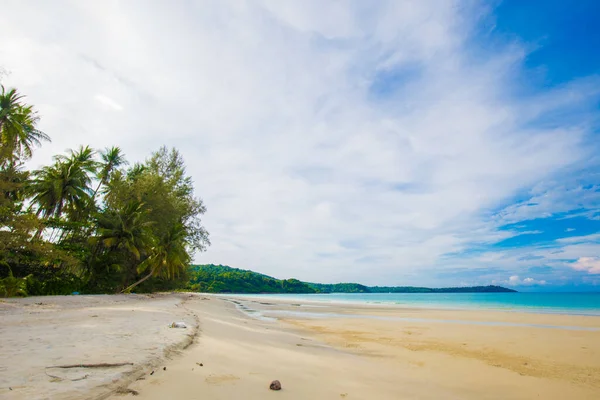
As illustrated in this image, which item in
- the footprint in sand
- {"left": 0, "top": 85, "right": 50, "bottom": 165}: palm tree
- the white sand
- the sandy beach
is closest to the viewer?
the white sand

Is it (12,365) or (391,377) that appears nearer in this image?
(12,365)

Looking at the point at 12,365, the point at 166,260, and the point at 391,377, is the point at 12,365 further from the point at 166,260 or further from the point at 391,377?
the point at 166,260

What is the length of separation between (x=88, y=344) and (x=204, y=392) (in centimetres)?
261

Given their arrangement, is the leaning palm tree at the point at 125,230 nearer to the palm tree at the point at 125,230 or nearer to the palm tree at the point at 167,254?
the palm tree at the point at 125,230

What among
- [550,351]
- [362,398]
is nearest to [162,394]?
[362,398]

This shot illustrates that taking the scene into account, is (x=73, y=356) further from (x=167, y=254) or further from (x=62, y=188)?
(x=62, y=188)

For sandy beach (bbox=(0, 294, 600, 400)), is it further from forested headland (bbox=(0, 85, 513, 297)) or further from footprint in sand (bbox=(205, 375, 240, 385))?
forested headland (bbox=(0, 85, 513, 297))

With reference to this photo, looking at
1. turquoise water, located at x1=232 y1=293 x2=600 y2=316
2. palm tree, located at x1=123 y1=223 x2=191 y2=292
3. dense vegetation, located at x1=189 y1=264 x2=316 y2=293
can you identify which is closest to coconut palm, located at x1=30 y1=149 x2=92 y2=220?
palm tree, located at x1=123 y1=223 x2=191 y2=292

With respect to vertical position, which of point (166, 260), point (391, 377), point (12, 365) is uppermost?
point (166, 260)

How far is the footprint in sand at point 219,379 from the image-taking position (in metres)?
3.46

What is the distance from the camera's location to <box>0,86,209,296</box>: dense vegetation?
20.1 meters

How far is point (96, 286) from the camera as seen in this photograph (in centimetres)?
2478

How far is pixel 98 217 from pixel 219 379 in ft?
86.5

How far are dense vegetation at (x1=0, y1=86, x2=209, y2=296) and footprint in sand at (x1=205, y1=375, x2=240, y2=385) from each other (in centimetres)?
1995
